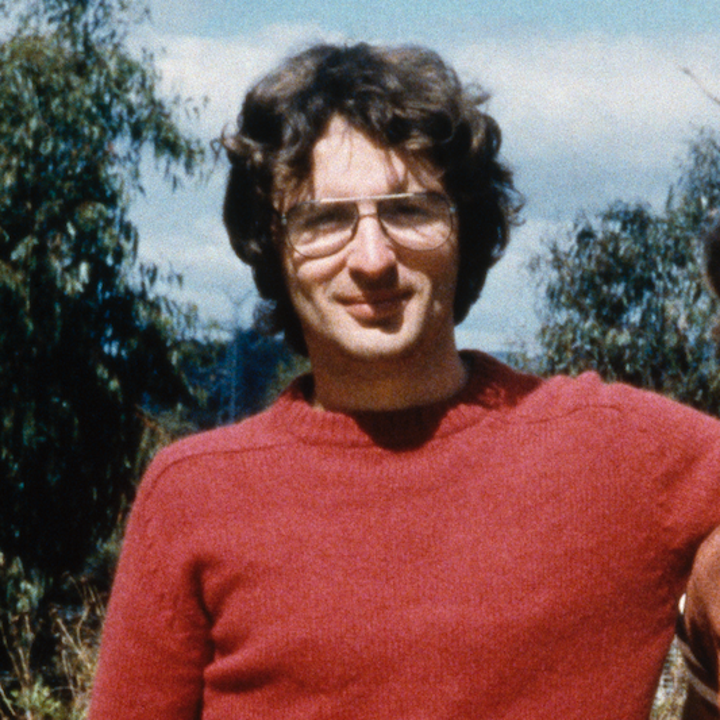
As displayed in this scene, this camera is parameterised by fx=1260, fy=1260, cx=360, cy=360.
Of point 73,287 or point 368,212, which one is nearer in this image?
point 368,212

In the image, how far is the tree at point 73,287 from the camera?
6.22m

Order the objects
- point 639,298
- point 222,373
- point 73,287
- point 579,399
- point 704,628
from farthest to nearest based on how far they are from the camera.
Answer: point 639,298, point 222,373, point 73,287, point 579,399, point 704,628

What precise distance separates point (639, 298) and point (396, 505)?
9494mm

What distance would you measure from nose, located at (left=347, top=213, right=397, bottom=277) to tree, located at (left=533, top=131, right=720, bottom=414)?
8.33 metres

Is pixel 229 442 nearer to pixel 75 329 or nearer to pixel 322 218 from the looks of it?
pixel 322 218

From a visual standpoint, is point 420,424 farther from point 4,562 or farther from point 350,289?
point 4,562

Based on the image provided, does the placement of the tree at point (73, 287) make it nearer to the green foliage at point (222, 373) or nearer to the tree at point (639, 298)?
the green foliage at point (222, 373)

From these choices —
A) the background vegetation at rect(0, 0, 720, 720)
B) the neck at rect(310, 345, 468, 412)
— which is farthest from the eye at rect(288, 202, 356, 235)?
the background vegetation at rect(0, 0, 720, 720)

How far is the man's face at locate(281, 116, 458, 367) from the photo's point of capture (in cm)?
162

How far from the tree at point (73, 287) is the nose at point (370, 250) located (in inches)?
187

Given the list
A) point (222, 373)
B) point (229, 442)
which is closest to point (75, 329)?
point (222, 373)

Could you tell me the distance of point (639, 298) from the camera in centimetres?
1079

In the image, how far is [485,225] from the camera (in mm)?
1874

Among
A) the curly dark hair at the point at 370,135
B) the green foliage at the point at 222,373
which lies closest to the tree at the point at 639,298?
the green foliage at the point at 222,373
